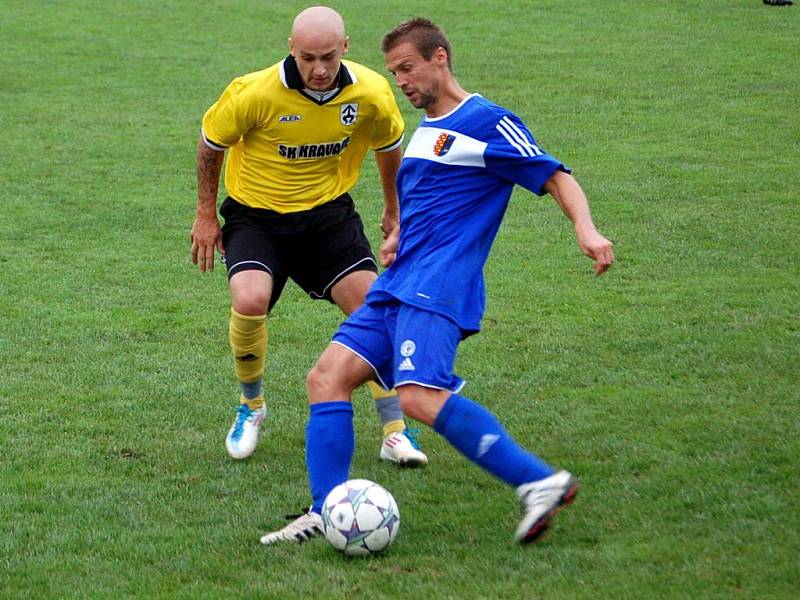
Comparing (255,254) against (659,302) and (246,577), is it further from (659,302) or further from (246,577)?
(659,302)

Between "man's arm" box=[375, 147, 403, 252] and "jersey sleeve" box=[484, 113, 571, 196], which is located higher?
"jersey sleeve" box=[484, 113, 571, 196]

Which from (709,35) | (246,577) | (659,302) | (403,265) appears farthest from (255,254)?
(709,35)

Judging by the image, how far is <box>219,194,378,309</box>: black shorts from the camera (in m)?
6.52

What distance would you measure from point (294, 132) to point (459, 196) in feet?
4.77

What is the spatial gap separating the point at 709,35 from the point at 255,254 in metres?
15.6

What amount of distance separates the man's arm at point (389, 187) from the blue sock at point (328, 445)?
1589 mm

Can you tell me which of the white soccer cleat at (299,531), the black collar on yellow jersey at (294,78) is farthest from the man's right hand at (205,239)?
the white soccer cleat at (299,531)

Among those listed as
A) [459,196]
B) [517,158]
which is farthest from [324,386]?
[517,158]

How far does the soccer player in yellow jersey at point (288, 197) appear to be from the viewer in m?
6.31

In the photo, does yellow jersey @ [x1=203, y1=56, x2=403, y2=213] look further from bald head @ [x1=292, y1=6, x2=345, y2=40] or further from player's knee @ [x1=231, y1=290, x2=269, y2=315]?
player's knee @ [x1=231, y1=290, x2=269, y2=315]

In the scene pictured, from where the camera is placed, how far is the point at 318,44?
5.92 meters

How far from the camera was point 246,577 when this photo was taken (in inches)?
191

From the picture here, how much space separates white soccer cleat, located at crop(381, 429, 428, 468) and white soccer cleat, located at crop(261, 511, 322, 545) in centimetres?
102

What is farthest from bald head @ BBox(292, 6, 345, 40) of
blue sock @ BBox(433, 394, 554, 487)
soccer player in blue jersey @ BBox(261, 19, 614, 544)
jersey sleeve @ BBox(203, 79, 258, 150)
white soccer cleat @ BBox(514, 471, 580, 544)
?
white soccer cleat @ BBox(514, 471, 580, 544)
